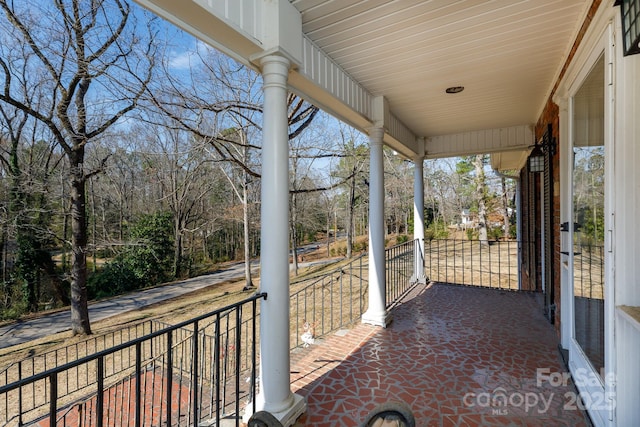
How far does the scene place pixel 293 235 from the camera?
1373 cm

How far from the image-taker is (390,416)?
3.56 ft

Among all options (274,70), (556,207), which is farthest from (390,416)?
(556,207)

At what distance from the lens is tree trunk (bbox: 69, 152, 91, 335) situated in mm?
7551

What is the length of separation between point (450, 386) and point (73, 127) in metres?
9.00

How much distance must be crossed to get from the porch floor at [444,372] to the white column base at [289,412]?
5cm

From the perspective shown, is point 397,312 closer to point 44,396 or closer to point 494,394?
point 494,394

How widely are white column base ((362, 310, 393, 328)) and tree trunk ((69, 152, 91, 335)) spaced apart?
25.2 ft

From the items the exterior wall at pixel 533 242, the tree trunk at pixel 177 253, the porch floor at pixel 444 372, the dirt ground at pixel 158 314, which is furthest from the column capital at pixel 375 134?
the tree trunk at pixel 177 253

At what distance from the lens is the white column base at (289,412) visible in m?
1.87

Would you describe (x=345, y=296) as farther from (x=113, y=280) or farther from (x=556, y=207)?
(x=113, y=280)

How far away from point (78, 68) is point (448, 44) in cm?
677

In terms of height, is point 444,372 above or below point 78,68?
below

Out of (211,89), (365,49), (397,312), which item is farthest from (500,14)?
(211,89)

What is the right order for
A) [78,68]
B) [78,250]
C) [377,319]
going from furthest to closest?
[78,250]
[78,68]
[377,319]
